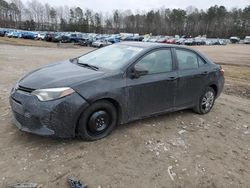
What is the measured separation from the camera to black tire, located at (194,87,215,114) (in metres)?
6.00

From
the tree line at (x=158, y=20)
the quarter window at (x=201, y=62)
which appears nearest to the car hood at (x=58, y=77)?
the quarter window at (x=201, y=62)

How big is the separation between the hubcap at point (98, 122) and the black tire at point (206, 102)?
2.38 metres

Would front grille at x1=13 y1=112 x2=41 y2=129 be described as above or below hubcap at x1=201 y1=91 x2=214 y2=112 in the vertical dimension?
above

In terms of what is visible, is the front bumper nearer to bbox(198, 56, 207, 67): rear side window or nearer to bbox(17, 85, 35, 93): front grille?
bbox(17, 85, 35, 93): front grille

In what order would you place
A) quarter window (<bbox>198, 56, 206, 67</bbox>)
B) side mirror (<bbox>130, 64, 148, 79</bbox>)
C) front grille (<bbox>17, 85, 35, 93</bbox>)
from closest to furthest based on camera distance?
front grille (<bbox>17, 85, 35, 93</bbox>), side mirror (<bbox>130, 64, 148, 79</bbox>), quarter window (<bbox>198, 56, 206, 67</bbox>)

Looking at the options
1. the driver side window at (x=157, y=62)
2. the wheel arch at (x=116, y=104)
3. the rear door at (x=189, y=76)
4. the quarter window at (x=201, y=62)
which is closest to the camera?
the wheel arch at (x=116, y=104)

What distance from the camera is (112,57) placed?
16.6ft

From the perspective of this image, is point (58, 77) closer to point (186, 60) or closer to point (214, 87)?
point (186, 60)

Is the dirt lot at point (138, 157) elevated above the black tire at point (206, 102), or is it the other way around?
the black tire at point (206, 102)

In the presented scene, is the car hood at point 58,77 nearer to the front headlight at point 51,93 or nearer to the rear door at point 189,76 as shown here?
the front headlight at point 51,93

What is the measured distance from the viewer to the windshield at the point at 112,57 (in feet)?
15.6

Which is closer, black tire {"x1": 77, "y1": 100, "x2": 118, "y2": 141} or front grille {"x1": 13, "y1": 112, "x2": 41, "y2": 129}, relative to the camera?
front grille {"x1": 13, "y1": 112, "x2": 41, "y2": 129}

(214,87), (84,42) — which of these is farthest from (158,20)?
(214,87)

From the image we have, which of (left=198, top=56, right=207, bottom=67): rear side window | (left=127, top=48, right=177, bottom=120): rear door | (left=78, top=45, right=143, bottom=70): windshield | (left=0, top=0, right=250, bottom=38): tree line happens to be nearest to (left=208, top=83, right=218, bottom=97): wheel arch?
(left=198, top=56, right=207, bottom=67): rear side window
